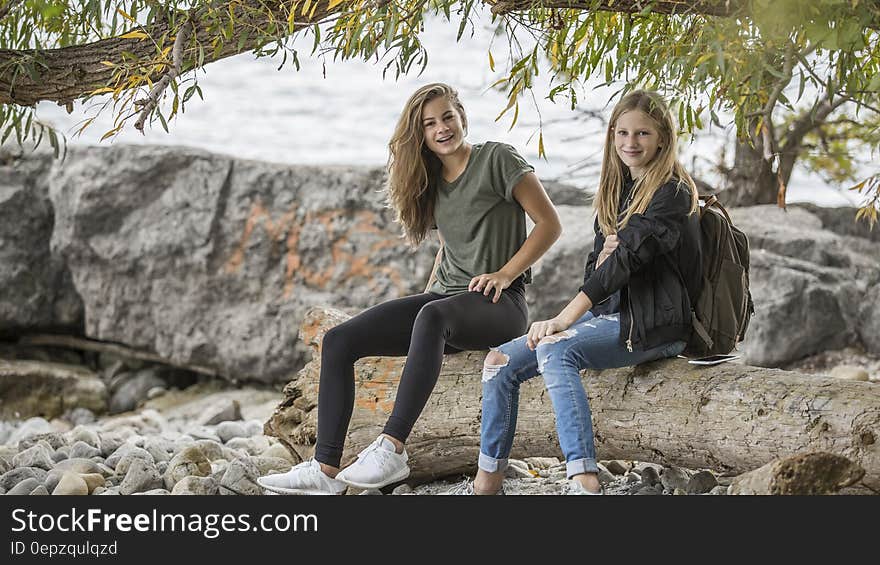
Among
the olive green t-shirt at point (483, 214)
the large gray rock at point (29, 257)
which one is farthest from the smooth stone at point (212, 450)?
the large gray rock at point (29, 257)

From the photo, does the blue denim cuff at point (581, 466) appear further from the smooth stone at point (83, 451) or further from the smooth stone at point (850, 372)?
the smooth stone at point (850, 372)

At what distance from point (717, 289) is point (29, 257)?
5.18 m

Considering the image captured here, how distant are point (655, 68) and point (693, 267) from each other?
64 cm

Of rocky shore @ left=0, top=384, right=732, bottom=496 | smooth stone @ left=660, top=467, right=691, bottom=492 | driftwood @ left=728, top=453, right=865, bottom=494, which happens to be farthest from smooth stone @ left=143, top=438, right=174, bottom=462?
driftwood @ left=728, top=453, right=865, bottom=494

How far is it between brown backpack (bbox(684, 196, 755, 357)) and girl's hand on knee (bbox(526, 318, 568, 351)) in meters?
0.42

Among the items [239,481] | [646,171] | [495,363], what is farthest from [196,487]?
[646,171]

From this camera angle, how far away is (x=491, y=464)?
129 inches

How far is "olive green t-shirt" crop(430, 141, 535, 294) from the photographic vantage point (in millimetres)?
3471

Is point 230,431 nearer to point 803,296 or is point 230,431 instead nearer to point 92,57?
point 92,57

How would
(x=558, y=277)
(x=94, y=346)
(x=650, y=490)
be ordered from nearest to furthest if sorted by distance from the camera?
1. (x=650, y=490)
2. (x=558, y=277)
3. (x=94, y=346)

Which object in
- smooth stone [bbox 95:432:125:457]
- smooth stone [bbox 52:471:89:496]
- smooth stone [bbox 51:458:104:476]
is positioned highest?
smooth stone [bbox 52:471:89:496]

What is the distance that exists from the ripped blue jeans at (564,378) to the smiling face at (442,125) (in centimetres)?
75

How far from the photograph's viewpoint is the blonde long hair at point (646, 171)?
10.2 feet

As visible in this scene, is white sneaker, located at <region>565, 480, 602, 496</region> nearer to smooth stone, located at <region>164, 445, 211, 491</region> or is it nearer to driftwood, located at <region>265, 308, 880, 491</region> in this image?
driftwood, located at <region>265, 308, 880, 491</region>
